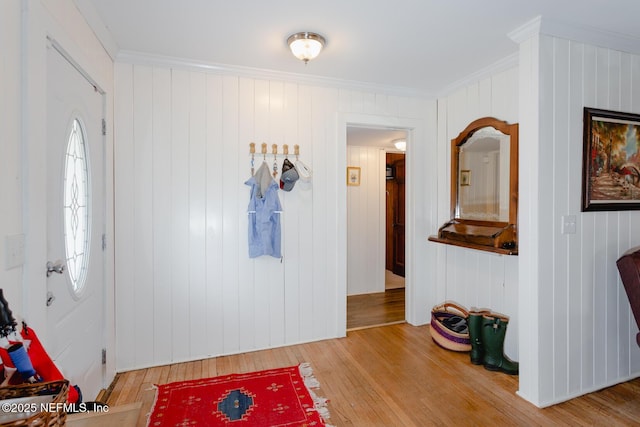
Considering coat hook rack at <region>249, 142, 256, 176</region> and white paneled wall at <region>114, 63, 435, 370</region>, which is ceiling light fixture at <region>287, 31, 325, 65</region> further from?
coat hook rack at <region>249, 142, 256, 176</region>

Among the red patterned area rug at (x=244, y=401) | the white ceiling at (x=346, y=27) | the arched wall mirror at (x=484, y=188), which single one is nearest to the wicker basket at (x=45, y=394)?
the red patterned area rug at (x=244, y=401)

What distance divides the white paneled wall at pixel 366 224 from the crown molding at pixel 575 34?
9.28ft

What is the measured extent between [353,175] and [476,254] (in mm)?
2222

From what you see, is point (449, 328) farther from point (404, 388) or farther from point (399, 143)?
point (399, 143)

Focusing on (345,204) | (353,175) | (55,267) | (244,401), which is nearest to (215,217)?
(345,204)

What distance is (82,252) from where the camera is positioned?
2.08 m

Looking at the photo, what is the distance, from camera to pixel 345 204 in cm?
329

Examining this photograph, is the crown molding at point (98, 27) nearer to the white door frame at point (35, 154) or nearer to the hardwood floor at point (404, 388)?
the white door frame at point (35, 154)

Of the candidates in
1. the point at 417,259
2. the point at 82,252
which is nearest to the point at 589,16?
the point at 417,259

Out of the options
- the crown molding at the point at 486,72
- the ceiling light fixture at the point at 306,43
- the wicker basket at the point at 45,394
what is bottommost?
the wicker basket at the point at 45,394

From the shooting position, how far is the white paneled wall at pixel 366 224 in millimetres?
5020

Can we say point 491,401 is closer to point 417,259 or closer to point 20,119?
point 417,259

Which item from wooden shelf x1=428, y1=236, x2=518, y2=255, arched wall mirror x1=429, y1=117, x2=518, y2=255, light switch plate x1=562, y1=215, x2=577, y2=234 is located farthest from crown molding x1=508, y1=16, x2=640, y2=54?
wooden shelf x1=428, y1=236, x2=518, y2=255

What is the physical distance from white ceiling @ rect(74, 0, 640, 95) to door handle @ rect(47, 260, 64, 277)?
4.69 ft
